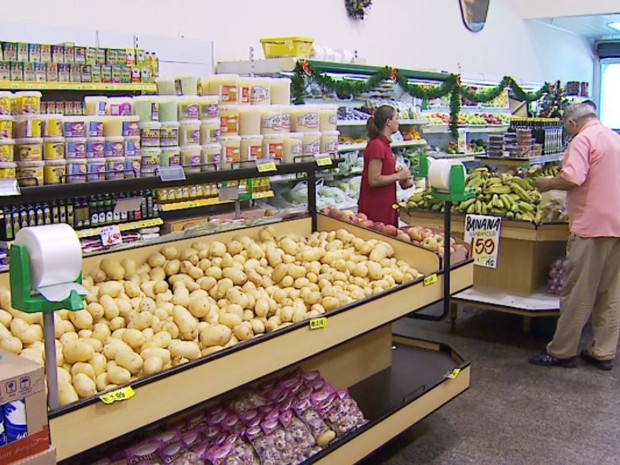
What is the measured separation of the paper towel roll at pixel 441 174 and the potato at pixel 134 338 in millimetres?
1748

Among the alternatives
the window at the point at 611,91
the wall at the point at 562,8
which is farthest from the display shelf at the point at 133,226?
the window at the point at 611,91

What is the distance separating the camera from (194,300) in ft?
9.00

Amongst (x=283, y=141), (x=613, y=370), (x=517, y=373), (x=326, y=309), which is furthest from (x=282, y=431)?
(x=613, y=370)

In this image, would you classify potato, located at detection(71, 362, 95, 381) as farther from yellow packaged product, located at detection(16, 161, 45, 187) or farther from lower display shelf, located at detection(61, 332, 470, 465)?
lower display shelf, located at detection(61, 332, 470, 465)

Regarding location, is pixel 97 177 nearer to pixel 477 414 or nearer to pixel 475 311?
pixel 477 414

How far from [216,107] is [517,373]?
270 cm

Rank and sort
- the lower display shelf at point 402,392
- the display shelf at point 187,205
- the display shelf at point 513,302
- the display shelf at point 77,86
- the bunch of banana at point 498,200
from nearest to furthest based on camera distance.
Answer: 1. the lower display shelf at point 402,392
2. the display shelf at point 77,86
3. the display shelf at point 513,302
4. the bunch of banana at point 498,200
5. the display shelf at point 187,205

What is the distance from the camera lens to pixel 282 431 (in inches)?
110

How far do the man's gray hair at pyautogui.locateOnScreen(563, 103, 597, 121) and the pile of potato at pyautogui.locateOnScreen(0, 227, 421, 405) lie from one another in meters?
1.80

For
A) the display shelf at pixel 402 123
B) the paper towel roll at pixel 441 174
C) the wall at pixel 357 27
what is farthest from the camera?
the display shelf at pixel 402 123

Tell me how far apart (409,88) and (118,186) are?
6.70 meters

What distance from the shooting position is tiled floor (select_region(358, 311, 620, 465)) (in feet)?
11.5

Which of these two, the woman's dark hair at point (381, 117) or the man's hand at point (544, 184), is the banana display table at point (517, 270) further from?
the woman's dark hair at point (381, 117)

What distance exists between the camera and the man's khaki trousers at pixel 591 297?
4461 millimetres
